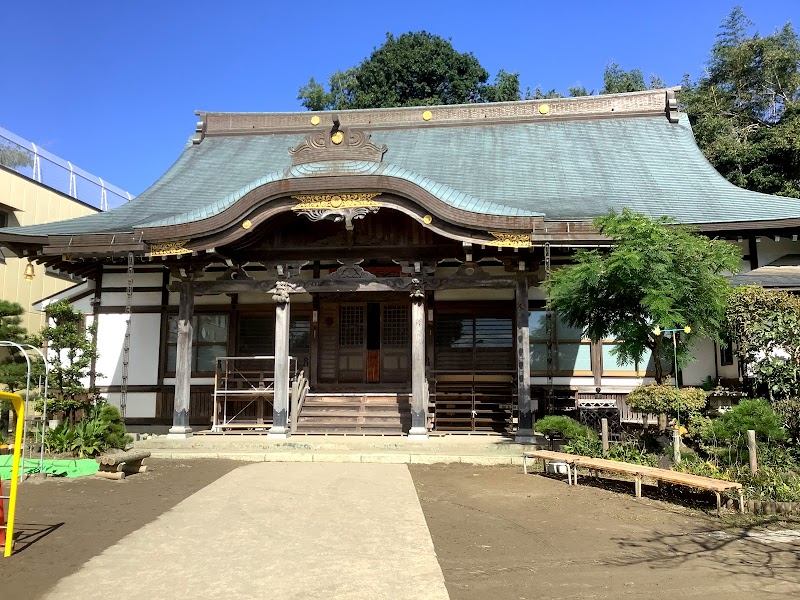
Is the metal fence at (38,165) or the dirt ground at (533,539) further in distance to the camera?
the metal fence at (38,165)

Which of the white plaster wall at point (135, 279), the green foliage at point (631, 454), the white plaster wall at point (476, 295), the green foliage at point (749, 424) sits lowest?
the green foliage at point (631, 454)

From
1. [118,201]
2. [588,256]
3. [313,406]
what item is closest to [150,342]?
[313,406]

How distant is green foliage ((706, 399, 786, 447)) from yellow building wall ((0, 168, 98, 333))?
20.4 metres

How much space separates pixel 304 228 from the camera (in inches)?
545

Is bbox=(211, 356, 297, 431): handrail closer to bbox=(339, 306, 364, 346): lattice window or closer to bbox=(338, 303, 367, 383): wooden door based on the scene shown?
bbox=(338, 303, 367, 383): wooden door

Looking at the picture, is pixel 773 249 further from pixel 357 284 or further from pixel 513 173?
pixel 357 284

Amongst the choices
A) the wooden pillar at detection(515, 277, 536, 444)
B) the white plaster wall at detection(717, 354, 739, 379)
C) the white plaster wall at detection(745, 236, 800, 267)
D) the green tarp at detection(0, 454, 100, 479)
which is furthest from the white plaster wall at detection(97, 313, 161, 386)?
the white plaster wall at detection(745, 236, 800, 267)

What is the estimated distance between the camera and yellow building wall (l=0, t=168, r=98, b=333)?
21.8 m

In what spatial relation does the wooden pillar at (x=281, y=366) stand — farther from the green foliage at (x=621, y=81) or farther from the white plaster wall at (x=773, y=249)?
the green foliage at (x=621, y=81)

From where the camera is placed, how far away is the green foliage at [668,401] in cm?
968

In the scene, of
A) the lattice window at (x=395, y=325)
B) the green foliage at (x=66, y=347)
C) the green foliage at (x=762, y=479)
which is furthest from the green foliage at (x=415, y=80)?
the green foliage at (x=762, y=479)

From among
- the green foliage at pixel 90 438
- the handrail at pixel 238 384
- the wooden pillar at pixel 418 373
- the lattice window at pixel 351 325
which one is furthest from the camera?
the lattice window at pixel 351 325

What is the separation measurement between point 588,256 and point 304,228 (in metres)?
6.03

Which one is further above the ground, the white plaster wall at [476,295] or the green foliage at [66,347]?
the white plaster wall at [476,295]
